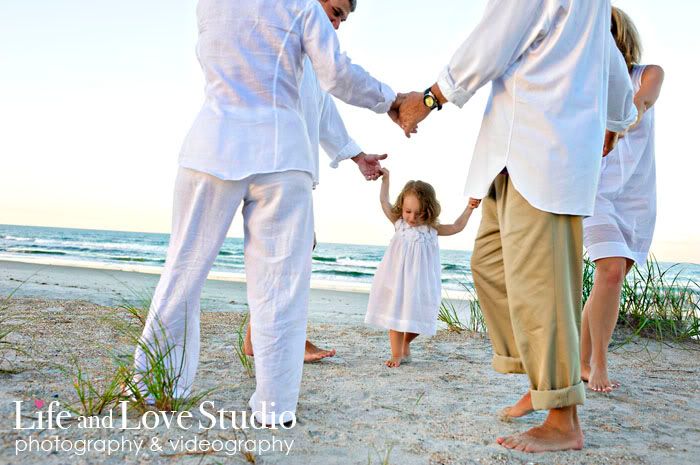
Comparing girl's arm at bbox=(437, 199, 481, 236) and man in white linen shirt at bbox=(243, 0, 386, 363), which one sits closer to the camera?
man in white linen shirt at bbox=(243, 0, 386, 363)

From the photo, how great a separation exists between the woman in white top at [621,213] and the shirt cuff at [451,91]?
1347mm

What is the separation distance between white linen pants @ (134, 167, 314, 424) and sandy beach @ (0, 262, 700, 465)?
0.23 metres

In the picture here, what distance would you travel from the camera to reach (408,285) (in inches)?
174

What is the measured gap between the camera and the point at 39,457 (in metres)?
1.99

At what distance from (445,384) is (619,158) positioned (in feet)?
5.52

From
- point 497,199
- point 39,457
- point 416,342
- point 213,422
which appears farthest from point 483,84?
point 416,342

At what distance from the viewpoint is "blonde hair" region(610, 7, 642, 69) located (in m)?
3.30

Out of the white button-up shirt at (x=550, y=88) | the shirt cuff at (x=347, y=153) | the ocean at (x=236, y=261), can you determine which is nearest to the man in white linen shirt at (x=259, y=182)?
the white button-up shirt at (x=550, y=88)

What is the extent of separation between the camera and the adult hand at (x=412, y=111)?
9.30 feet

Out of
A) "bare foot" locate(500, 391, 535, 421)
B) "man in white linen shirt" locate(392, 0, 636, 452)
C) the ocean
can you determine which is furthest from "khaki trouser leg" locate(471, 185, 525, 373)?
the ocean

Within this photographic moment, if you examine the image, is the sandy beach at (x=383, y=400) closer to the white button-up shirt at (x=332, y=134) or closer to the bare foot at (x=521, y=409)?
the bare foot at (x=521, y=409)

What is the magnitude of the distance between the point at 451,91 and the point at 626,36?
145 centimetres

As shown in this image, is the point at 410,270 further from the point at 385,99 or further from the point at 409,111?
the point at 385,99

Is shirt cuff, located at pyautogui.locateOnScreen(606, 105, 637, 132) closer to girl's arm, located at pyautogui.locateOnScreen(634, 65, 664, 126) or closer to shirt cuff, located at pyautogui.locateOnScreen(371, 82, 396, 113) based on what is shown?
girl's arm, located at pyautogui.locateOnScreen(634, 65, 664, 126)
